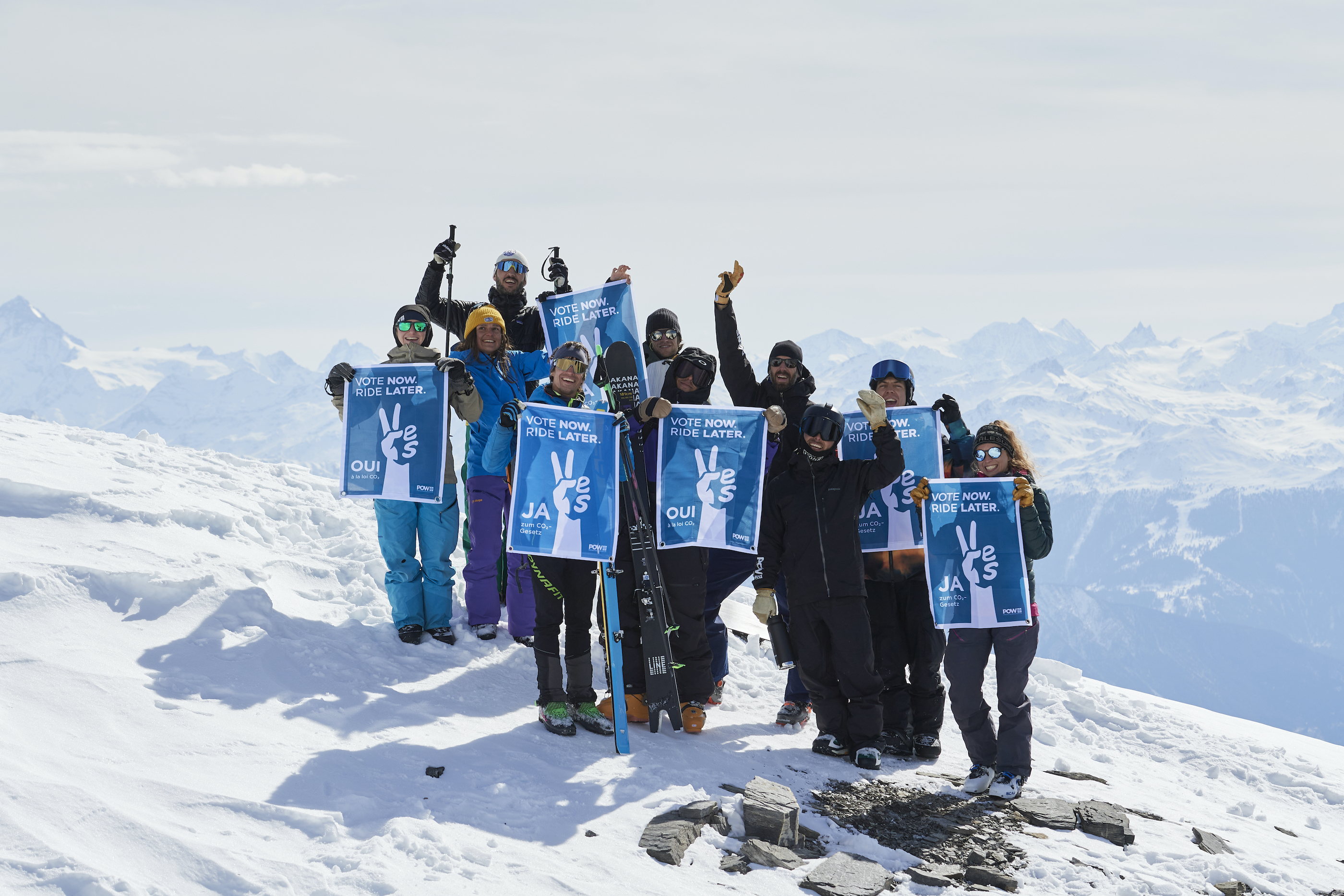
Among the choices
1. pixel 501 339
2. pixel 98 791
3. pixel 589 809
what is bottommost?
pixel 589 809

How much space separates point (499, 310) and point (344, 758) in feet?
15.5

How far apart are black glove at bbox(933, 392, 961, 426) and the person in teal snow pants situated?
160 inches

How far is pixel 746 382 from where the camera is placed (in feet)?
27.2

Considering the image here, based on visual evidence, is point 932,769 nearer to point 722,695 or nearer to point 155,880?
point 722,695

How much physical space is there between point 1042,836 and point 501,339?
19.4 ft

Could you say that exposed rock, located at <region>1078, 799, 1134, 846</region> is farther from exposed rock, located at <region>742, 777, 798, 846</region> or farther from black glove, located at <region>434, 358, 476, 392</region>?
black glove, located at <region>434, 358, 476, 392</region>

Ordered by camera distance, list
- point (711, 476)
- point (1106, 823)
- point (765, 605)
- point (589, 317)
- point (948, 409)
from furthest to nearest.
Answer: point (589, 317)
point (948, 409)
point (711, 476)
point (765, 605)
point (1106, 823)

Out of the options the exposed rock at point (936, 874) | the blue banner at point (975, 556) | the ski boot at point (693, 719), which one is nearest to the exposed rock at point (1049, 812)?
the exposed rock at point (936, 874)

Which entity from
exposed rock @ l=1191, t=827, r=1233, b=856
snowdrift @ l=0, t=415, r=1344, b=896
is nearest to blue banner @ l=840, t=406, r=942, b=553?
snowdrift @ l=0, t=415, r=1344, b=896

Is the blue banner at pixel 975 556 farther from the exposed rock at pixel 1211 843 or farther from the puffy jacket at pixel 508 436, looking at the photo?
the puffy jacket at pixel 508 436

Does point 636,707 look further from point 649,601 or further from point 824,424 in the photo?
point 824,424

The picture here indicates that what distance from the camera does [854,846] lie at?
5934 millimetres

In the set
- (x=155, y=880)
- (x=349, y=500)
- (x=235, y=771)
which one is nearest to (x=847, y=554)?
(x=235, y=771)

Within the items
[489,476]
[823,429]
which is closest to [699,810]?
[823,429]
